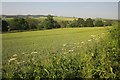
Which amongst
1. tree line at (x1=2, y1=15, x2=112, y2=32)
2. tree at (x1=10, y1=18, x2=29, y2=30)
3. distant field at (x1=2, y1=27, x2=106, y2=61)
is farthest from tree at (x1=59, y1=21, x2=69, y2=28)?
tree at (x1=10, y1=18, x2=29, y2=30)

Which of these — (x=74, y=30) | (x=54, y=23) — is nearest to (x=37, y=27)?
(x=54, y=23)

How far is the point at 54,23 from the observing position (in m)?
42.5

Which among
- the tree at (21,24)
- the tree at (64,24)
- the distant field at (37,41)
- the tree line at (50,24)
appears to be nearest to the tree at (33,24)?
the tree line at (50,24)

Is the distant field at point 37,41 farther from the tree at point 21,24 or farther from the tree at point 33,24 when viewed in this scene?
the tree at point 33,24

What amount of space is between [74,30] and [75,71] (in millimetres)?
35479

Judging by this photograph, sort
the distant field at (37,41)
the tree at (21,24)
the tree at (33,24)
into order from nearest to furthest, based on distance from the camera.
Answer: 1. the distant field at (37,41)
2. the tree at (21,24)
3. the tree at (33,24)

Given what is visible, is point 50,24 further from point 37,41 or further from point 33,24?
point 37,41

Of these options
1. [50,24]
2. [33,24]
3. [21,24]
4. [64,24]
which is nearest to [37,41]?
[21,24]

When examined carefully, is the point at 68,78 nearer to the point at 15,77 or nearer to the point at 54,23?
the point at 15,77

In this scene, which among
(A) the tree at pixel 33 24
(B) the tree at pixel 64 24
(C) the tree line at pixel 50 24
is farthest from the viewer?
(B) the tree at pixel 64 24

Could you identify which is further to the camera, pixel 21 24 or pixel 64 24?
pixel 64 24

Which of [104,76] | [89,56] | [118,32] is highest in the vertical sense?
[118,32]

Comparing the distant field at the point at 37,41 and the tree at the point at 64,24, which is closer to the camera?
the distant field at the point at 37,41

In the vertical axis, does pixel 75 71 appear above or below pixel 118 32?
below
